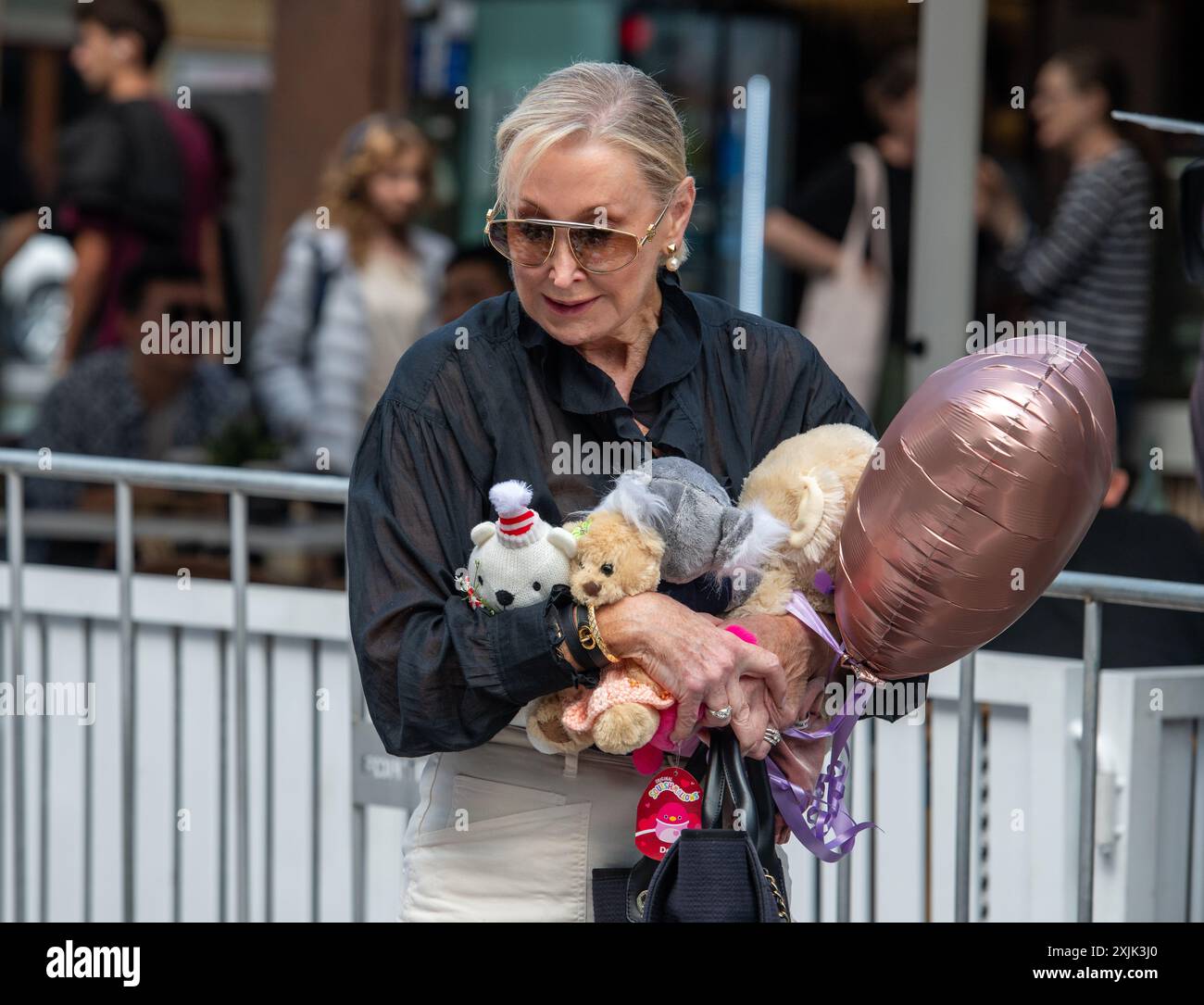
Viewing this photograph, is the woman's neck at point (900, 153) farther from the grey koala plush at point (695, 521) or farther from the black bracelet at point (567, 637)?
the black bracelet at point (567, 637)

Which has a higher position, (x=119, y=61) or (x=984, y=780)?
(x=119, y=61)

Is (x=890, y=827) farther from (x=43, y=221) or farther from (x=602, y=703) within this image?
(x=43, y=221)

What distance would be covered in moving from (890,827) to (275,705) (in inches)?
57.2

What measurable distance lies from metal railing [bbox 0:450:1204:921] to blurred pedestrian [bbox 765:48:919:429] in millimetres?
3078

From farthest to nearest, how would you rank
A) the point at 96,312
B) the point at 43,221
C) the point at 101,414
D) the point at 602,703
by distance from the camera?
1. the point at 96,312
2. the point at 101,414
3. the point at 43,221
4. the point at 602,703

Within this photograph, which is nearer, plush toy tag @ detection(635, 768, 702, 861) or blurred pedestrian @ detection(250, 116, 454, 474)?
plush toy tag @ detection(635, 768, 702, 861)

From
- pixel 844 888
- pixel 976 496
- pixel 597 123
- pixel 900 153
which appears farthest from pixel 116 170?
pixel 976 496

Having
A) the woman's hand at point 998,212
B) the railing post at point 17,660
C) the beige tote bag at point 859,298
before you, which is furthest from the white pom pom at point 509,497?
the woman's hand at point 998,212

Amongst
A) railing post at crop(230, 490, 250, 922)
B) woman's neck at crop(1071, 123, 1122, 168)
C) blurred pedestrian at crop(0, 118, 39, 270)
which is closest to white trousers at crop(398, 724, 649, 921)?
railing post at crop(230, 490, 250, 922)

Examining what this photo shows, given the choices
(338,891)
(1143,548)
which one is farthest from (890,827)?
(338,891)

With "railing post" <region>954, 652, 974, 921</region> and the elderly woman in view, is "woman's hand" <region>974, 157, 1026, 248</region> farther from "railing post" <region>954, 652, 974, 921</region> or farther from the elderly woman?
the elderly woman

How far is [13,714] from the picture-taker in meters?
4.32

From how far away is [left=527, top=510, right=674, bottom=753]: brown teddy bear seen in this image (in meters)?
2.18

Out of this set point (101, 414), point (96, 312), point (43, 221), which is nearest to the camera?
point (43, 221)
